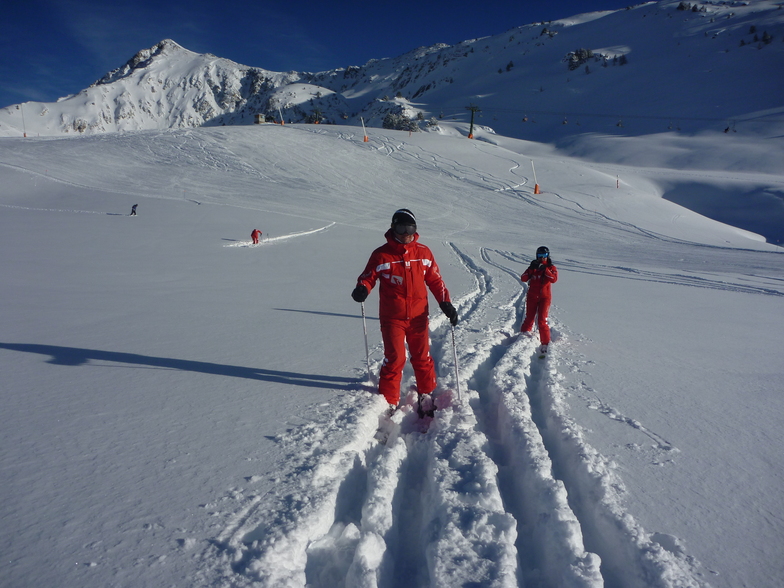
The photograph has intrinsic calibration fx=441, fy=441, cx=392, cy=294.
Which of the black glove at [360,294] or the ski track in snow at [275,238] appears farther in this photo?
the ski track in snow at [275,238]

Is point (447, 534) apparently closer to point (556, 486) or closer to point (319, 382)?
point (556, 486)

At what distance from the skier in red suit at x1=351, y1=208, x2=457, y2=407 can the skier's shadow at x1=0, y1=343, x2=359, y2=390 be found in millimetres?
523

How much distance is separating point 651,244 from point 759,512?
1469 centimetres

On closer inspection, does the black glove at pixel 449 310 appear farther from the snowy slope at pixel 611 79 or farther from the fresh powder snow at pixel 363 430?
the snowy slope at pixel 611 79

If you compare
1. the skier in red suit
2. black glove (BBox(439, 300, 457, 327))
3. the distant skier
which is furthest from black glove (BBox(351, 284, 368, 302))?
the distant skier

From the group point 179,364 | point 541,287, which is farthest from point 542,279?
point 179,364

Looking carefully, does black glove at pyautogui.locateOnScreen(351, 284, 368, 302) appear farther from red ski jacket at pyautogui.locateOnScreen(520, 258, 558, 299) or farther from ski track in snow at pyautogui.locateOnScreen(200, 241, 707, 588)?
red ski jacket at pyautogui.locateOnScreen(520, 258, 558, 299)

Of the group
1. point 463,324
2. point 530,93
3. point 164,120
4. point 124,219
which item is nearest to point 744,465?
point 463,324

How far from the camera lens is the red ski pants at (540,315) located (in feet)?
17.1

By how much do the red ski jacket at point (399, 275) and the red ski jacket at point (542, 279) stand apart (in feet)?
7.24

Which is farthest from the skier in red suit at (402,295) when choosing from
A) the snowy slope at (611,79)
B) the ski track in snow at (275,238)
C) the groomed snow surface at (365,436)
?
the snowy slope at (611,79)

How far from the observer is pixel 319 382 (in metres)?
3.88

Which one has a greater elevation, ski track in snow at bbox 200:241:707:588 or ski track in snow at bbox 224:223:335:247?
ski track in snow at bbox 224:223:335:247

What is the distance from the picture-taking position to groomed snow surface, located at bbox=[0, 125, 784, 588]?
2029 mm
